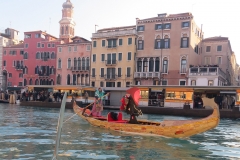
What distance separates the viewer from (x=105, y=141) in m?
9.52

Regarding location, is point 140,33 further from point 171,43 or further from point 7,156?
point 7,156

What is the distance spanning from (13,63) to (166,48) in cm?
2879

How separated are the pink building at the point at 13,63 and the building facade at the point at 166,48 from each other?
912 inches

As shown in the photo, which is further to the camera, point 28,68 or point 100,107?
point 28,68

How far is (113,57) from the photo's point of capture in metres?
37.9

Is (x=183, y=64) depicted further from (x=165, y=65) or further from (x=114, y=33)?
(x=114, y=33)

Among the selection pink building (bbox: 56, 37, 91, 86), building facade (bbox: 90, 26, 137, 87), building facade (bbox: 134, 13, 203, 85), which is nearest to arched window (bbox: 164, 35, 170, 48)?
building facade (bbox: 134, 13, 203, 85)

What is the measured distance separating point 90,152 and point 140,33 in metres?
29.7

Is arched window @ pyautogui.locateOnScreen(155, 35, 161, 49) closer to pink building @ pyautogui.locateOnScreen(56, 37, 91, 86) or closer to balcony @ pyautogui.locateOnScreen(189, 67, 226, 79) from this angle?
balcony @ pyautogui.locateOnScreen(189, 67, 226, 79)

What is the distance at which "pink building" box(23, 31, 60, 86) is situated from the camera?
45031 millimetres

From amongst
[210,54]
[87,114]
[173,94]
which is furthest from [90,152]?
[210,54]

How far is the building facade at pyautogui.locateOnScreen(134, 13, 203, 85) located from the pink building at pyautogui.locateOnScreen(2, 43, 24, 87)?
76.0ft

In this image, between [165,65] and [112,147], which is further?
[165,65]

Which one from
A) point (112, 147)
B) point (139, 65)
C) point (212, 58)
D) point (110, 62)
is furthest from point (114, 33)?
point (112, 147)
